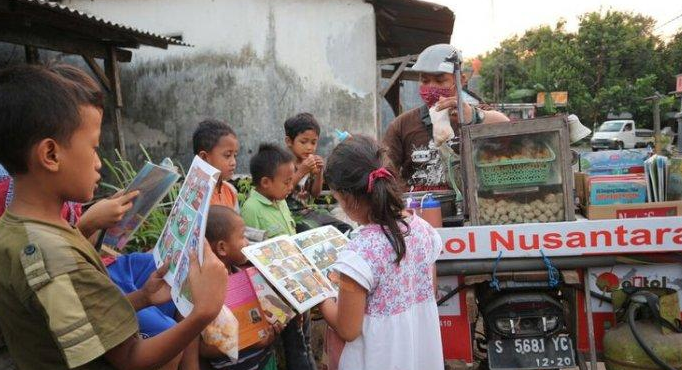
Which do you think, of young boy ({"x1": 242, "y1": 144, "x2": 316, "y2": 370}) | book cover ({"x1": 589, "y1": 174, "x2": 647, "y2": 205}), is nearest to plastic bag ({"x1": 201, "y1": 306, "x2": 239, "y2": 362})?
young boy ({"x1": 242, "y1": 144, "x2": 316, "y2": 370})

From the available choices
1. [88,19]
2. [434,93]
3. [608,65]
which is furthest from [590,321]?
[608,65]

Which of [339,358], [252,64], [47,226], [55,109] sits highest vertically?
[252,64]

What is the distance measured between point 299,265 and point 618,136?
3170 cm

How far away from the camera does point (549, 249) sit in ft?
8.37

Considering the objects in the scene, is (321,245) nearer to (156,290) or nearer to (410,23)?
(156,290)

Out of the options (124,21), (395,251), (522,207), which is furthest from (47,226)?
(124,21)

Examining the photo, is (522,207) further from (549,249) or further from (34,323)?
(34,323)

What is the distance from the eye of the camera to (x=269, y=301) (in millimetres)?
1958

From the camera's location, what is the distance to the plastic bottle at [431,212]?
269cm

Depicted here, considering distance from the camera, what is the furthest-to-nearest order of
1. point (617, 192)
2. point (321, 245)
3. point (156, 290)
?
point (617, 192) < point (321, 245) < point (156, 290)

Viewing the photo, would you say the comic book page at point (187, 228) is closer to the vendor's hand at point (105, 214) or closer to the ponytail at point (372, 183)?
the vendor's hand at point (105, 214)

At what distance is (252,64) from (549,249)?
259 inches

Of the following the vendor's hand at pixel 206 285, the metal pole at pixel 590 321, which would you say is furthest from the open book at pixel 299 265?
the metal pole at pixel 590 321

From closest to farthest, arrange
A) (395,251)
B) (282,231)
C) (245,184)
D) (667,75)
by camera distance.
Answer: (395,251), (282,231), (245,184), (667,75)
